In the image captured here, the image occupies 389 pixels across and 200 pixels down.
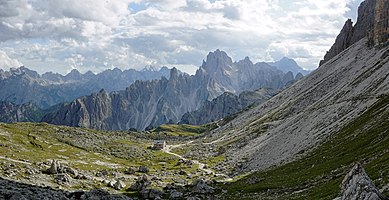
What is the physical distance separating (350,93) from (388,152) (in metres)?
93.1

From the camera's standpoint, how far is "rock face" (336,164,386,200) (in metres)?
27.7

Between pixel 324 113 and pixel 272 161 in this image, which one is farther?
pixel 324 113

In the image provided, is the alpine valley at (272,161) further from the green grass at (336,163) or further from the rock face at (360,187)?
the green grass at (336,163)

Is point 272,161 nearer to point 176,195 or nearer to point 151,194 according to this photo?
point 176,195

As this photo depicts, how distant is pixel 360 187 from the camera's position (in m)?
29.5

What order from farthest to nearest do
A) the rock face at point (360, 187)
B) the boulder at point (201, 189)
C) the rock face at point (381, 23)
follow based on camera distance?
the rock face at point (381, 23)
the boulder at point (201, 189)
the rock face at point (360, 187)

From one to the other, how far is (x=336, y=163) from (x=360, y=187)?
42.9 metres

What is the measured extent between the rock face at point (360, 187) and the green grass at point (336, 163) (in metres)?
8.49

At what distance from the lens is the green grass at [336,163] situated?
51.7 m

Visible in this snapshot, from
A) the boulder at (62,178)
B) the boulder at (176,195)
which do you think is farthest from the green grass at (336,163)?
the boulder at (62,178)

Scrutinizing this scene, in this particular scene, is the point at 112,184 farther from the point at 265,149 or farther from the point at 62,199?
the point at 265,149

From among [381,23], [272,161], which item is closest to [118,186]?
[272,161]

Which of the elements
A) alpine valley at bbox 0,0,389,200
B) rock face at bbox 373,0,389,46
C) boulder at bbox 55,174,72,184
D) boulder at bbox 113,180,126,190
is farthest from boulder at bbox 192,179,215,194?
rock face at bbox 373,0,389,46

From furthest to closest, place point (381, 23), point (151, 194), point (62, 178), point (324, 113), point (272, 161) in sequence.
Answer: point (381, 23), point (324, 113), point (272, 161), point (62, 178), point (151, 194)
